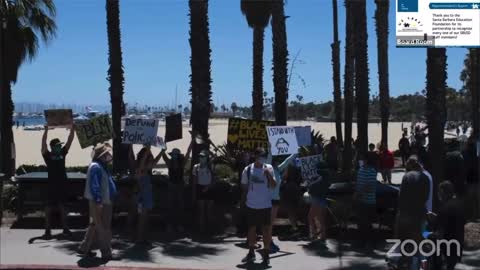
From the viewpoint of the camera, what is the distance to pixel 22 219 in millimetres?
12047

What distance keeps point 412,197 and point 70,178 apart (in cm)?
689

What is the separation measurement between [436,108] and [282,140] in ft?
10.4

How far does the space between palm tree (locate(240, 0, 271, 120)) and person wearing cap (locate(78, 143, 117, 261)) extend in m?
22.8

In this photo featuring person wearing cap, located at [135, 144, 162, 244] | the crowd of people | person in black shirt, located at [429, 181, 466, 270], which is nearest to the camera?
person in black shirt, located at [429, 181, 466, 270]

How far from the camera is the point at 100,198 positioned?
8953mm

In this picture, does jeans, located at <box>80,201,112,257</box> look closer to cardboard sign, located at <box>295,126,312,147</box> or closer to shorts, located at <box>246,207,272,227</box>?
shorts, located at <box>246,207,272,227</box>

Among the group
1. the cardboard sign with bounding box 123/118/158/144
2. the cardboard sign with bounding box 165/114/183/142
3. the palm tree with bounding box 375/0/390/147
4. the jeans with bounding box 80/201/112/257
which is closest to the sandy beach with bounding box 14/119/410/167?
the palm tree with bounding box 375/0/390/147

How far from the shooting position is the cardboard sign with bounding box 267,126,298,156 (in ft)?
36.0

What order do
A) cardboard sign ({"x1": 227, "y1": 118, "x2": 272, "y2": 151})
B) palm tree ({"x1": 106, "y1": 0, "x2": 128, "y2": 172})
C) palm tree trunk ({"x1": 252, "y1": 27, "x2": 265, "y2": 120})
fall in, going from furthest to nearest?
palm tree trunk ({"x1": 252, "y1": 27, "x2": 265, "y2": 120})
palm tree ({"x1": 106, "y1": 0, "x2": 128, "y2": 172})
cardboard sign ({"x1": 227, "y1": 118, "x2": 272, "y2": 151})

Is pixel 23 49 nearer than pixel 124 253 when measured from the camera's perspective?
No

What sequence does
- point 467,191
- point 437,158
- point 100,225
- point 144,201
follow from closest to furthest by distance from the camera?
1. point 100,225
2. point 144,201
3. point 437,158
4. point 467,191

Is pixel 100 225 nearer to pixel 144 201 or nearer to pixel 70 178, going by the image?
pixel 144 201

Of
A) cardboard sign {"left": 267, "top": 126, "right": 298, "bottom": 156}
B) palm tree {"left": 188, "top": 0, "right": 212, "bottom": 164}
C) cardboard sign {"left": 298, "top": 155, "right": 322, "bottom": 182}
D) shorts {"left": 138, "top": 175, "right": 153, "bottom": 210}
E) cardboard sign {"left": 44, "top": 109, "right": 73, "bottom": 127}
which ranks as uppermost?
palm tree {"left": 188, "top": 0, "right": 212, "bottom": 164}

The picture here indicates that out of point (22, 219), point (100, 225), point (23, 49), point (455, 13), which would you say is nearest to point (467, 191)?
point (455, 13)
